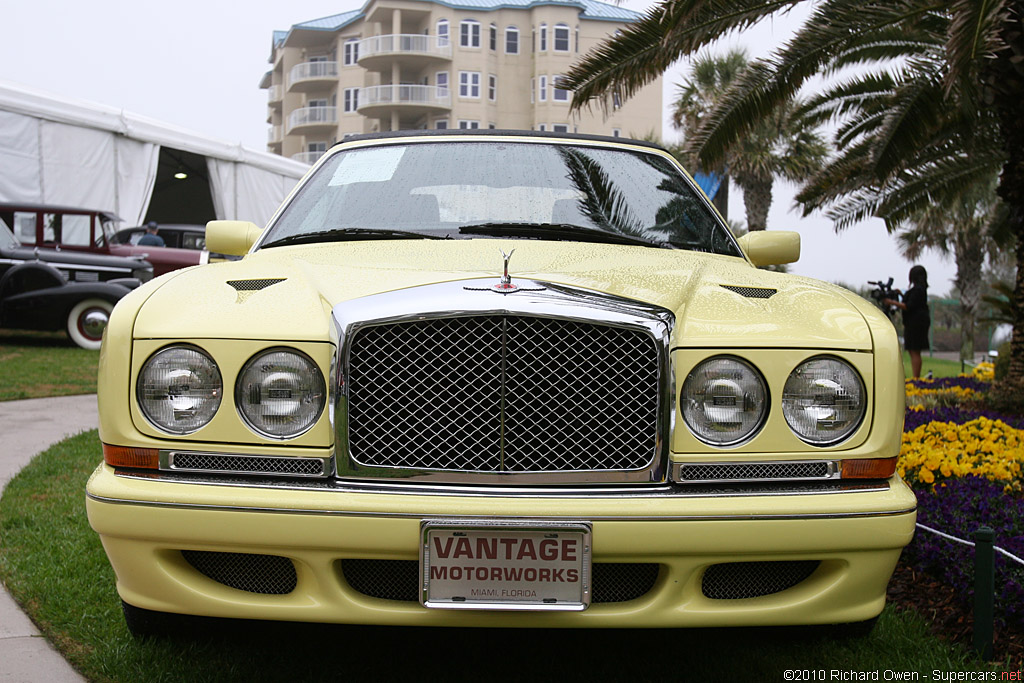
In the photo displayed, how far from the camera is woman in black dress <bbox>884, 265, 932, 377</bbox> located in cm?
1280

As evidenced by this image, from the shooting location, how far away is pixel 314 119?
51938mm

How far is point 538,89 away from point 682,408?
1824 inches

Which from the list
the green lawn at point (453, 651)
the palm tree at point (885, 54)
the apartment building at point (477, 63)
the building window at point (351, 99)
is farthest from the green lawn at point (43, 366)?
the building window at point (351, 99)

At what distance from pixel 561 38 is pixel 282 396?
46.9 meters

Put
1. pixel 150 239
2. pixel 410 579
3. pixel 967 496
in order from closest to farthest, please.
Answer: pixel 410 579 < pixel 967 496 < pixel 150 239

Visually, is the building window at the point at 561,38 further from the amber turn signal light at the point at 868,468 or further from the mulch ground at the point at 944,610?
the amber turn signal light at the point at 868,468

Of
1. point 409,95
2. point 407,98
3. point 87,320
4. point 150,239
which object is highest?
point 409,95

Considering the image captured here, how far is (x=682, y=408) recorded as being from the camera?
2.08 m

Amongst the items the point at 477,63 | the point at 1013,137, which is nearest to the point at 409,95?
the point at 477,63

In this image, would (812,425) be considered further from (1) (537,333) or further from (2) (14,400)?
(2) (14,400)

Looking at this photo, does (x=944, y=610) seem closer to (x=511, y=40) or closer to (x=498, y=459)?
(x=498, y=459)

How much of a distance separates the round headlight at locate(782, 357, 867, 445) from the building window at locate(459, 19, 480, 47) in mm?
47275

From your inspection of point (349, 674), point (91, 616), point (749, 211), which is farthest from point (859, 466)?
point (749, 211)

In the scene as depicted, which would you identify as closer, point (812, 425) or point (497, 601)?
point (497, 601)
